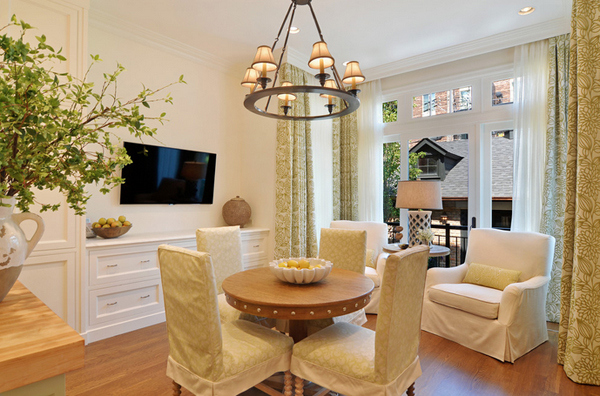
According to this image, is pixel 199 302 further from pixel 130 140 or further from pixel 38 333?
pixel 130 140

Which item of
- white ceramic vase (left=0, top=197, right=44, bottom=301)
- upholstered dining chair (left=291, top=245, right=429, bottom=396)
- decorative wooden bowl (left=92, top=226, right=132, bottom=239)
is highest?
white ceramic vase (left=0, top=197, right=44, bottom=301)

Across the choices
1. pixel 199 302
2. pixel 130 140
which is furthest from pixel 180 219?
pixel 199 302

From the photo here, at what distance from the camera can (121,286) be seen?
10.4 feet

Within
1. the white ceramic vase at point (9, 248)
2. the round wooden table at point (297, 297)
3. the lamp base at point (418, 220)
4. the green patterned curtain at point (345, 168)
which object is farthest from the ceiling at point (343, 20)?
the white ceramic vase at point (9, 248)

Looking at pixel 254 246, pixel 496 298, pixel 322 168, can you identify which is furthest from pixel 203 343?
pixel 322 168

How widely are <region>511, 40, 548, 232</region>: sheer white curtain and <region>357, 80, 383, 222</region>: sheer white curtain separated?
5.29ft

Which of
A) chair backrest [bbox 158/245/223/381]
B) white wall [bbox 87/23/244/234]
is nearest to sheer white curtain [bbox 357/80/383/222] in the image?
white wall [bbox 87/23/244/234]

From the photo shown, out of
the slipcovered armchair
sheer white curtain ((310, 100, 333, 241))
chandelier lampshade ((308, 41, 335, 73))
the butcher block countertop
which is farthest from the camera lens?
sheer white curtain ((310, 100, 333, 241))

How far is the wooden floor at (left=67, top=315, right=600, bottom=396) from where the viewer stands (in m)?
2.27

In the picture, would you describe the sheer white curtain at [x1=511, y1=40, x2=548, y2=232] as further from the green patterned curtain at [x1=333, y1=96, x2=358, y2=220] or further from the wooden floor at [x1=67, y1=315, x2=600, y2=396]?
the green patterned curtain at [x1=333, y1=96, x2=358, y2=220]

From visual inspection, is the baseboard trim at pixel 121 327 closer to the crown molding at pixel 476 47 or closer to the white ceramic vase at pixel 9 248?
the white ceramic vase at pixel 9 248

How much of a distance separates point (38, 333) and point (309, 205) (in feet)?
12.3

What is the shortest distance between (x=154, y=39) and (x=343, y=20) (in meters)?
2.07

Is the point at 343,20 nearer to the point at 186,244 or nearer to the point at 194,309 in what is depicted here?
the point at 186,244
